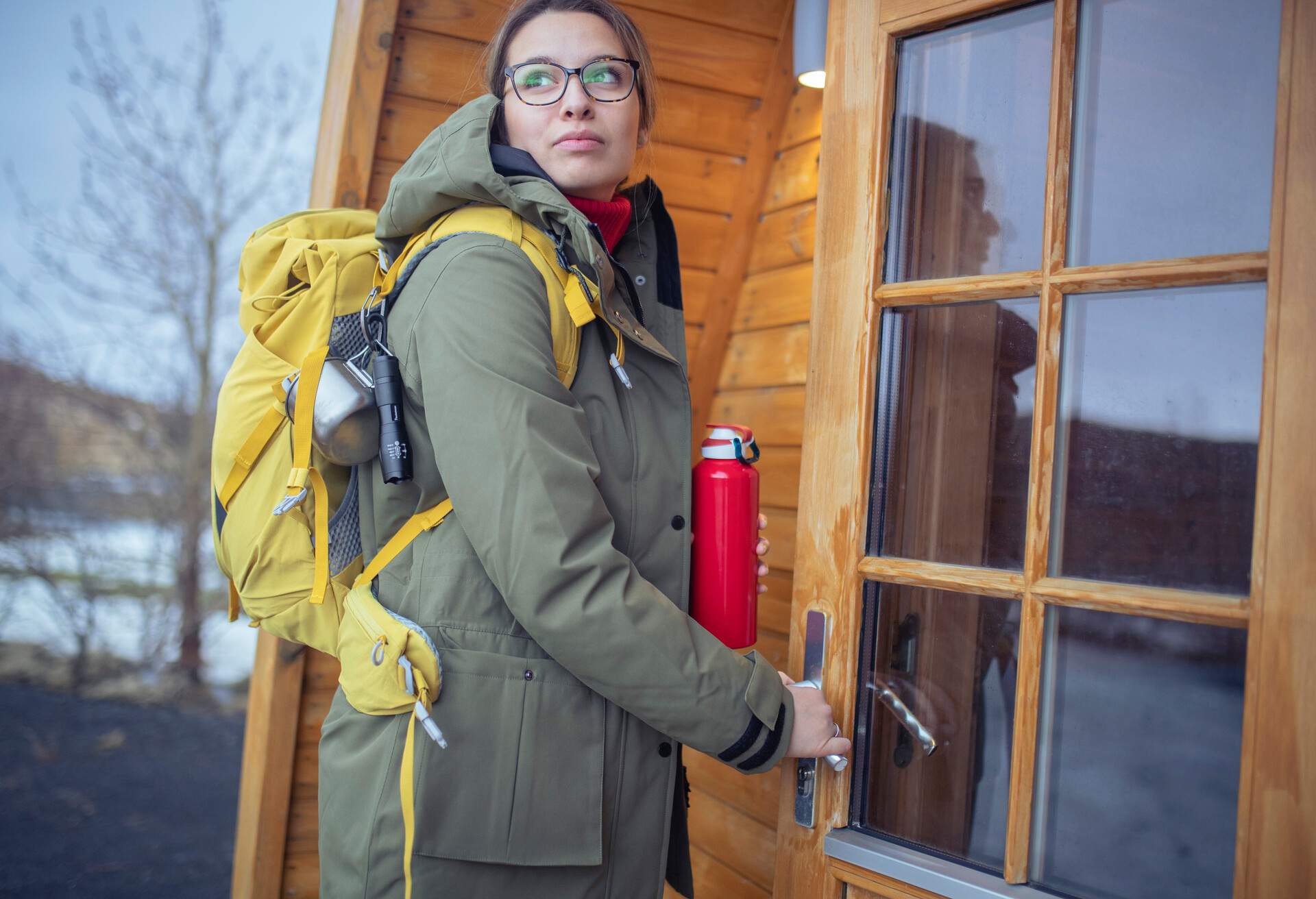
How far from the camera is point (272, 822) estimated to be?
7.69 feet

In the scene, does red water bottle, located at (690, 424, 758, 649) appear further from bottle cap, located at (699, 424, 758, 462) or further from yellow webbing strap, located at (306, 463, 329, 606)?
yellow webbing strap, located at (306, 463, 329, 606)

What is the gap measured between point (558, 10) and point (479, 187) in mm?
391

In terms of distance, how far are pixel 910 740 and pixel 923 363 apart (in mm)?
546

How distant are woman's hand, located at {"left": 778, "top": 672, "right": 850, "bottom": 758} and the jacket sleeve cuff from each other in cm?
3

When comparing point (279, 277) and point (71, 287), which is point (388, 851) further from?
point (71, 287)

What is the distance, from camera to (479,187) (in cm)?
125

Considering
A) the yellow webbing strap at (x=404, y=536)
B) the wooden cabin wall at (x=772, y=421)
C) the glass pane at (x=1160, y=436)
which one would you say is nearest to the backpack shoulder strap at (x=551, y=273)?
the yellow webbing strap at (x=404, y=536)

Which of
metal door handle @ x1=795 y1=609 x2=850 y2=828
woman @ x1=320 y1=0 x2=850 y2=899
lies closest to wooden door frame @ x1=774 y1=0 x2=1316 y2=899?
metal door handle @ x1=795 y1=609 x2=850 y2=828

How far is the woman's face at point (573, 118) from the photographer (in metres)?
1.39

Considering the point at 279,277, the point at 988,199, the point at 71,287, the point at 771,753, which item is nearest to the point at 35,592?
the point at 71,287

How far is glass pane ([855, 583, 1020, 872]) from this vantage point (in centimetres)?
Answer: 130

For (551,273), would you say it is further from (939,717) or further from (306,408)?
(939,717)

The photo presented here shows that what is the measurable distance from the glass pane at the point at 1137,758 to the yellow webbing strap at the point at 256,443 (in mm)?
1069

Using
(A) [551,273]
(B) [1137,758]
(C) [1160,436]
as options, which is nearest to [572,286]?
(A) [551,273]
